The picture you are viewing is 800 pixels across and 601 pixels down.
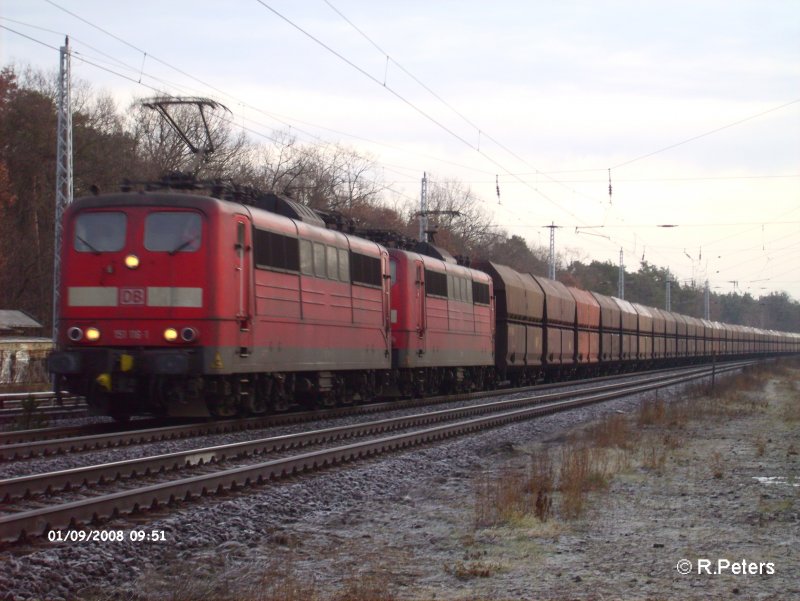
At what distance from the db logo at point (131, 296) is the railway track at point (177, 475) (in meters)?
3.34

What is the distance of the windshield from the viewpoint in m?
15.5

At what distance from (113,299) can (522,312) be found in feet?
69.0

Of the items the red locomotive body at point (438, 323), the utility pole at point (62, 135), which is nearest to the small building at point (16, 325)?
the utility pole at point (62, 135)

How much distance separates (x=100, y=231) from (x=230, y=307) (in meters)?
2.46

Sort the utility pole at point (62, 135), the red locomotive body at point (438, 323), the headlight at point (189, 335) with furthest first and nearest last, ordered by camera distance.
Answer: the utility pole at point (62, 135)
the red locomotive body at point (438, 323)
the headlight at point (189, 335)

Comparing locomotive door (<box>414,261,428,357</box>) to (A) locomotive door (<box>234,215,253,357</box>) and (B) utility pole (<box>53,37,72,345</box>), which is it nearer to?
(A) locomotive door (<box>234,215,253,357</box>)

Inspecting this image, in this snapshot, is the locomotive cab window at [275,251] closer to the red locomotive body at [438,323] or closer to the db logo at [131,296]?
the db logo at [131,296]

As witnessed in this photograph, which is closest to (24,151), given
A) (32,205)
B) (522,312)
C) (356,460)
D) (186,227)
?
(32,205)

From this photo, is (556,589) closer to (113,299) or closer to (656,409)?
(113,299)

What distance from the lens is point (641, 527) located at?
918 cm

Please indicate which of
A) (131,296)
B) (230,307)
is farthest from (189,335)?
(131,296)

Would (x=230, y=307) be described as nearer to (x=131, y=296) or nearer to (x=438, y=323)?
(x=131, y=296)

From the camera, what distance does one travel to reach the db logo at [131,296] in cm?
1541

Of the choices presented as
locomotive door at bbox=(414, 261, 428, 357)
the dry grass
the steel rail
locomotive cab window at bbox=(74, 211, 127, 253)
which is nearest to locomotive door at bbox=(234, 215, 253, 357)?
locomotive cab window at bbox=(74, 211, 127, 253)
